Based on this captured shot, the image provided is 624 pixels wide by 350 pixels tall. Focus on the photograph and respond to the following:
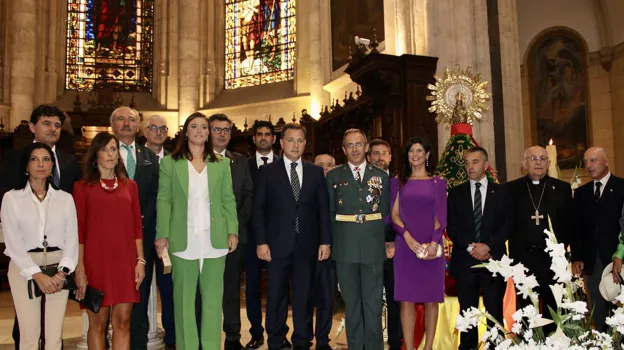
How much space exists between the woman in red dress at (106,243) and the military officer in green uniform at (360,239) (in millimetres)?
1380

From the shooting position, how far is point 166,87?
14320 mm

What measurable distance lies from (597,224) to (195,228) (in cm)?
290

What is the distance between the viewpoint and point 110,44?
14.7 m

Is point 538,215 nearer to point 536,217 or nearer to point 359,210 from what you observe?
point 536,217

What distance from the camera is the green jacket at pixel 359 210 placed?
421 centimetres

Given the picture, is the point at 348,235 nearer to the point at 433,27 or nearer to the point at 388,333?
the point at 388,333

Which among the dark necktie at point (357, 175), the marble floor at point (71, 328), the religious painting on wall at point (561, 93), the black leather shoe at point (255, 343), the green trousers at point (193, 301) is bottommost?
the marble floor at point (71, 328)

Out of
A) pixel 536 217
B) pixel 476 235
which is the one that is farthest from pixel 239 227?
pixel 536 217

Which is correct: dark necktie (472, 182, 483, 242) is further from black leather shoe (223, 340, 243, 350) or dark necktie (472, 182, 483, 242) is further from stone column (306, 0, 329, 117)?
stone column (306, 0, 329, 117)

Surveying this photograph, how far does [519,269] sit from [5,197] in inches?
114

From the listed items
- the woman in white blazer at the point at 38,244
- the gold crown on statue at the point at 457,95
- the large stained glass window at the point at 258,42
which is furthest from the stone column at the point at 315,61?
the woman in white blazer at the point at 38,244

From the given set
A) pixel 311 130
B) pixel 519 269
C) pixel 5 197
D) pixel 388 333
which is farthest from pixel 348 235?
pixel 311 130

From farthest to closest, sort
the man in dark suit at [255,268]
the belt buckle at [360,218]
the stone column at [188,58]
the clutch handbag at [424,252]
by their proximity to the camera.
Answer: the stone column at [188,58] → the man in dark suit at [255,268] → the belt buckle at [360,218] → the clutch handbag at [424,252]

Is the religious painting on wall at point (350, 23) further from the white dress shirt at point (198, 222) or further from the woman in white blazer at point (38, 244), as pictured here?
the woman in white blazer at point (38, 244)
